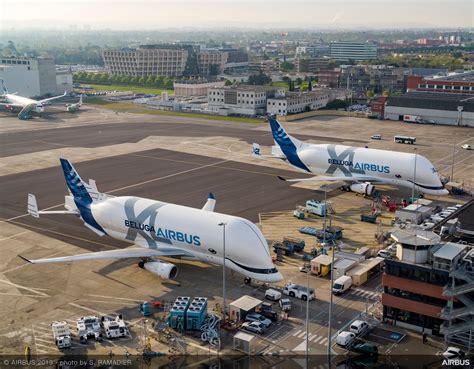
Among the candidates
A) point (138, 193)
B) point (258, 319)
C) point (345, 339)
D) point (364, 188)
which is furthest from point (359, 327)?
point (138, 193)

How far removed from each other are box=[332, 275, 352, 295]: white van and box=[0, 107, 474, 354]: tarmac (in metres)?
1.00

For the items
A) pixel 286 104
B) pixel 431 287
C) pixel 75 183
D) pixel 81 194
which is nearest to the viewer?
pixel 431 287

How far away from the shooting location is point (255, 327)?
158 feet

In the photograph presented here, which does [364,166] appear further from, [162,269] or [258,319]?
[258,319]

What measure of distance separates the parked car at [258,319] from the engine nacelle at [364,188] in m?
47.0

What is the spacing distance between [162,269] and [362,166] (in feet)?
157

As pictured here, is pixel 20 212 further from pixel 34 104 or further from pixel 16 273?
pixel 34 104

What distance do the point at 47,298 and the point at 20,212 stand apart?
32.1 meters

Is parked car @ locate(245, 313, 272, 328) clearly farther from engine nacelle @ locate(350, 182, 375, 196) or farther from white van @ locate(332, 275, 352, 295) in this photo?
engine nacelle @ locate(350, 182, 375, 196)

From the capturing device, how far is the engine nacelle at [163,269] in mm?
57469

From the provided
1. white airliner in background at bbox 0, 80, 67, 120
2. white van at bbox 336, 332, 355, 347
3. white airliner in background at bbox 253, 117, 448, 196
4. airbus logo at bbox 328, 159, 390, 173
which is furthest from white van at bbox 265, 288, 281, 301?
white airliner in background at bbox 0, 80, 67, 120

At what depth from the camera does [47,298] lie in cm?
5466

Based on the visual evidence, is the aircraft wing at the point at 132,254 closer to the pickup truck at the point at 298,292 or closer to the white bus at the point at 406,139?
the pickup truck at the point at 298,292

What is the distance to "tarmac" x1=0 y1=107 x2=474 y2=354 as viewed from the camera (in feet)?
170
